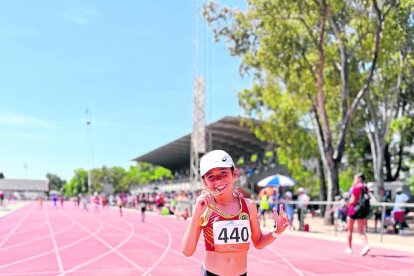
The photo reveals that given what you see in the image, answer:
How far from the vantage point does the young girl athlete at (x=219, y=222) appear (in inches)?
126

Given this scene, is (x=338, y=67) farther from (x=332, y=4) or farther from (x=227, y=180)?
(x=227, y=180)

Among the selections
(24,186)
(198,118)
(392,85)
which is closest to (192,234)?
(392,85)

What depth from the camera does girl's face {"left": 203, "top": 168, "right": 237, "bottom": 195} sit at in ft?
10.5

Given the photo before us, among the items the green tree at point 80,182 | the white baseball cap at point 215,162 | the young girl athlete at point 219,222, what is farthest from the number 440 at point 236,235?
the green tree at point 80,182

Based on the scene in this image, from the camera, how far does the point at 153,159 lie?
270ft

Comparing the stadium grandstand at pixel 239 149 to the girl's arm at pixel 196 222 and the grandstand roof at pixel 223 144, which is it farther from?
the girl's arm at pixel 196 222

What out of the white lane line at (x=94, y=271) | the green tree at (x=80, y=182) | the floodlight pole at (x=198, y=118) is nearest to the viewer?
the white lane line at (x=94, y=271)

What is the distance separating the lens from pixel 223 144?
2200 inches

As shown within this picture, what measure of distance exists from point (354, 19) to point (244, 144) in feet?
105

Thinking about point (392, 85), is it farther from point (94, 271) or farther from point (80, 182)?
point (80, 182)

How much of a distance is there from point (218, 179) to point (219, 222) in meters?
0.29

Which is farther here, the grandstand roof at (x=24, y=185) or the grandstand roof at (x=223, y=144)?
the grandstand roof at (x=24, y=185)

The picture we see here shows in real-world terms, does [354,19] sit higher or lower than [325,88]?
higher

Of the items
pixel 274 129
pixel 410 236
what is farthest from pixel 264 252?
pixel 274 129
